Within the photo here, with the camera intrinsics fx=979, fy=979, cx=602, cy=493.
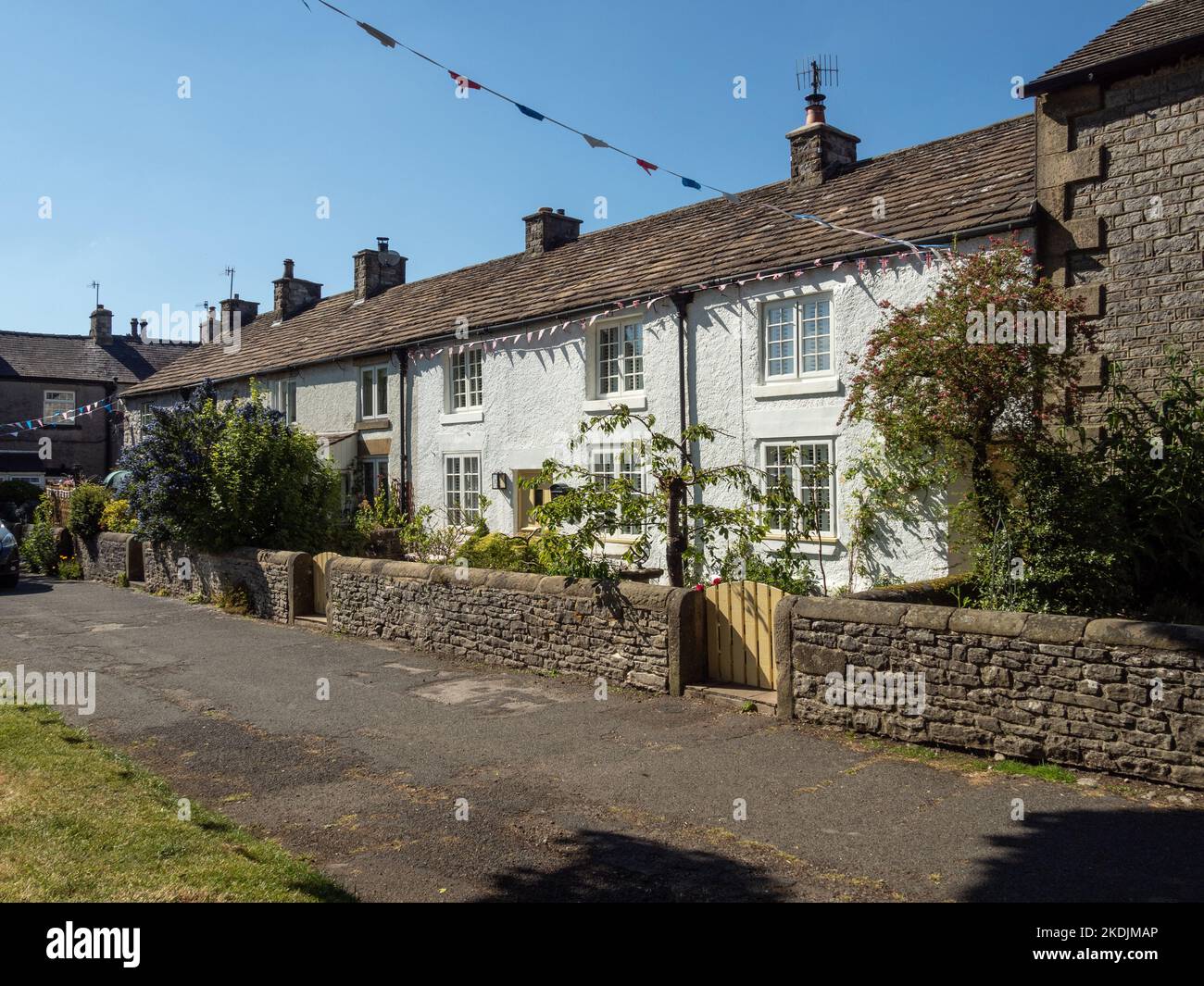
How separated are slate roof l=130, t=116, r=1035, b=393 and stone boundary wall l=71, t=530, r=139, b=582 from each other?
19.4 feet

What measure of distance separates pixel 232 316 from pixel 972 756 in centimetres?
3167

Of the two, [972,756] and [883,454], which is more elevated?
[883,454]

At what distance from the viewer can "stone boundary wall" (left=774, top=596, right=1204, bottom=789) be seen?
6.63m

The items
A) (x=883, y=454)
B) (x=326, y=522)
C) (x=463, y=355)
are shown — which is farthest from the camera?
(x=463, y=355)

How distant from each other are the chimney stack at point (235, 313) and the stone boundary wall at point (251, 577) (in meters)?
16.3

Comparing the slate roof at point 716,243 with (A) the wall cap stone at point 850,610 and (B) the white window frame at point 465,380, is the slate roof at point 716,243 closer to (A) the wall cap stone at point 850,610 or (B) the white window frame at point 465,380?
(B) the white window frame at point 465,380

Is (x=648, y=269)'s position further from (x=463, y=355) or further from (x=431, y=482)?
(x=431, y=482)

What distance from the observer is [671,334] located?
50.9ft

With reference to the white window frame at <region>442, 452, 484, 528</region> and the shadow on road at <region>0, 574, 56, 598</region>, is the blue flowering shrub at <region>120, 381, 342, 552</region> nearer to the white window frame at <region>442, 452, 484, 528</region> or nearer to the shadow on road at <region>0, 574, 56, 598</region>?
the white window frame at <region>442, 452, 484, 528</region>

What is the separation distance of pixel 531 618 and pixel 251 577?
7.09m

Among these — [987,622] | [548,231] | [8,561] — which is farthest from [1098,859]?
[8,561]

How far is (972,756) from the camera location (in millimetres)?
7504

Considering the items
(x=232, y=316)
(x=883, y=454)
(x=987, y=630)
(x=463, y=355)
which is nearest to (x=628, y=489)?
(x=883, y=454)
